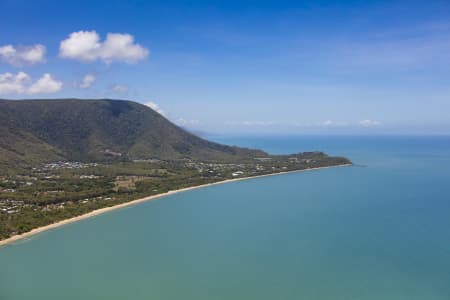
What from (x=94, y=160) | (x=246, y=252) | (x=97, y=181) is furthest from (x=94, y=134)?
(x=246, y=252)

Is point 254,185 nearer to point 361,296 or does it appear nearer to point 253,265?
point 253,265

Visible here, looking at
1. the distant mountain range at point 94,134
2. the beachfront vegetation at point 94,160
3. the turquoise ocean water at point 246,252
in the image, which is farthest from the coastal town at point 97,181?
the distant mountain range at point 94,134

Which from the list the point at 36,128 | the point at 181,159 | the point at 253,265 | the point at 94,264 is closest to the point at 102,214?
the point at 94,264

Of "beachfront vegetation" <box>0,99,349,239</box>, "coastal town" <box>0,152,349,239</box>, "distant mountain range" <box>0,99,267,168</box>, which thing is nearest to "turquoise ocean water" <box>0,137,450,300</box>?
"coastal town" <box>0,152,349,239</box>

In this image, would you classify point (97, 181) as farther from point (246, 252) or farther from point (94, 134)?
point (94, 134)

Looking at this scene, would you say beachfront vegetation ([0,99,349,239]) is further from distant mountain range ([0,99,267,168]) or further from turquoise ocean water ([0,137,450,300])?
turquoise ocean water ([0,137,450,300])

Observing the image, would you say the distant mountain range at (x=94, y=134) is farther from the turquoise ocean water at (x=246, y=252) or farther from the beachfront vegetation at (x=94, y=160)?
the turquoise ocean water at (x=246, y=252)
